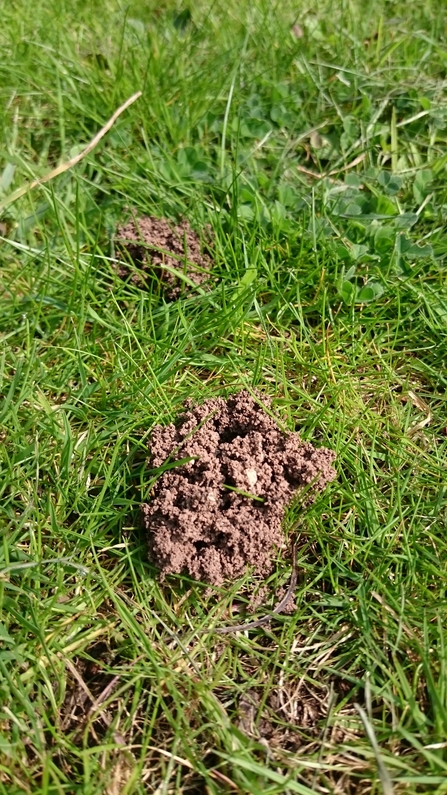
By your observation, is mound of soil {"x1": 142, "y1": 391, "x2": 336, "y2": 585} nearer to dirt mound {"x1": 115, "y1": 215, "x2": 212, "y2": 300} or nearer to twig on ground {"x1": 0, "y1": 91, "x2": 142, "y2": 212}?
dirt mound {"x1": 115, "y1": 215, "x2": 212, "y2": 300}

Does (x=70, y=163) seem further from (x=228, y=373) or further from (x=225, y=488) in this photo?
(x=225, y=488)

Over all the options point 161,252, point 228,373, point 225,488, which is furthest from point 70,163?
point 225,488

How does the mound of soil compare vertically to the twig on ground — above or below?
below

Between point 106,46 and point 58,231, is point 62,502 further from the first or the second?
point 106,46

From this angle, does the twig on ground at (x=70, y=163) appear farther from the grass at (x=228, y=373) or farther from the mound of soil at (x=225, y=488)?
the mound of soil at (x=225, y=488)

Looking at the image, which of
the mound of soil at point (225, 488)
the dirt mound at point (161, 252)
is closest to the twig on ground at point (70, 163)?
the dirt mound at point (161, 252)

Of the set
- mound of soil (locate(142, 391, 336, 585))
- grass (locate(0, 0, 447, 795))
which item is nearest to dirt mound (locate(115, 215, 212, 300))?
grass (locate(0, 0, 447, 795))

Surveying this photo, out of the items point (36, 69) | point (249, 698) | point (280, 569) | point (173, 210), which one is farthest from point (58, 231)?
point (249, 698)
